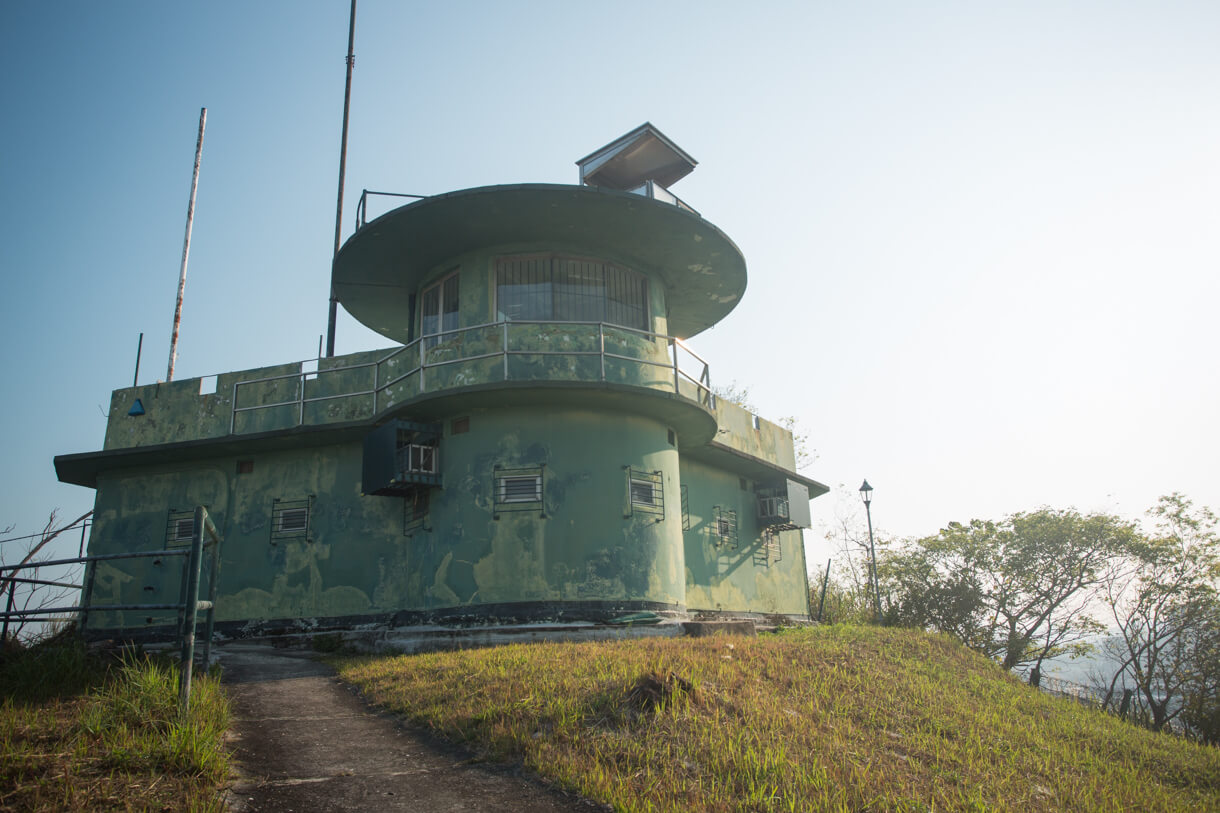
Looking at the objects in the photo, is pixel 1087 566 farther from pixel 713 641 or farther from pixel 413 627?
pixel 413 627

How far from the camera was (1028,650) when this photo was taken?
32.3 metres

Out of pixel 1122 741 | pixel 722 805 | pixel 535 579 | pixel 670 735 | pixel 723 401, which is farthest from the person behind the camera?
pixel 723 401

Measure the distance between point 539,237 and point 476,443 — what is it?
4.14m

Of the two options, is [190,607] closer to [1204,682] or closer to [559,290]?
A: [559,290]

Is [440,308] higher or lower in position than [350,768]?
higher

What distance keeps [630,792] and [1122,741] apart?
30.1 ft

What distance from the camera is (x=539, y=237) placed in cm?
1608

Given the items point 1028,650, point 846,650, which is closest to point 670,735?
point 846,650

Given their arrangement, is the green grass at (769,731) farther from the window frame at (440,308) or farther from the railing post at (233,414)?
the railing post at (233,414)

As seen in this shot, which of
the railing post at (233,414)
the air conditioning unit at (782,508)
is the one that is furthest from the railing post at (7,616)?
the air conditioning unit at (782,508)

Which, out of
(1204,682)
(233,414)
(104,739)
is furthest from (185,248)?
(1204,682)

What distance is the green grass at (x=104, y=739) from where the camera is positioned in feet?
17.2

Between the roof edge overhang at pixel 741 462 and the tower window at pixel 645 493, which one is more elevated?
the roof edge overhang at pixel 741 462

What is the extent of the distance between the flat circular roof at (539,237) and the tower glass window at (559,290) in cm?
32
